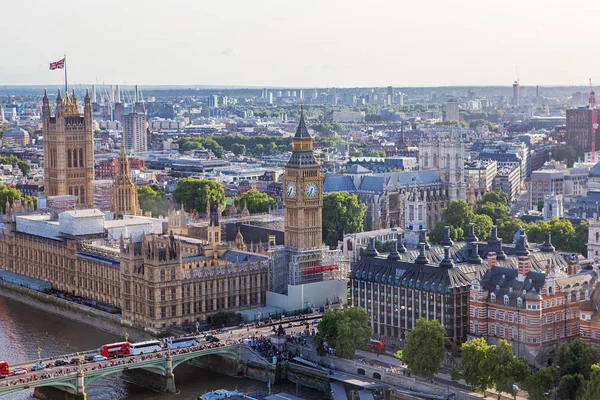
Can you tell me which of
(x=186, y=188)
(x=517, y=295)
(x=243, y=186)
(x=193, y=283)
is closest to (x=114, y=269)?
(x=193, y=283)

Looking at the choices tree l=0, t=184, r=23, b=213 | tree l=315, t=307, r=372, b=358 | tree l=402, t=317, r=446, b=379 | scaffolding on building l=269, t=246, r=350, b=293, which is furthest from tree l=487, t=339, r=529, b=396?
tree l=0, t=184, r=23, b=213

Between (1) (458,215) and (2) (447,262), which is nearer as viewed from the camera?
(2) (447,262)

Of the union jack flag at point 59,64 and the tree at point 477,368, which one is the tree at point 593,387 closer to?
the tree at point 477,368

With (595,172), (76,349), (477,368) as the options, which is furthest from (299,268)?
(595,172)

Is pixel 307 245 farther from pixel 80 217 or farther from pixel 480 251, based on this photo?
pixel 80 217

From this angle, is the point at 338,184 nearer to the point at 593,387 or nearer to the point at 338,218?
the point at 338,218

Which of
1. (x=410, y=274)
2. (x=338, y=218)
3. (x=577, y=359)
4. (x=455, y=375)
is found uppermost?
(x=410, y=274)

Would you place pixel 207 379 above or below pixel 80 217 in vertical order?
below

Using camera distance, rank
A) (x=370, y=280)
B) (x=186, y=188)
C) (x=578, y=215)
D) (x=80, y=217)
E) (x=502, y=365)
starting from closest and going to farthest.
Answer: (x=502, y=365) < (x=370, y=280) < (x=80, y=217) < (x=578, y=215) < (x=186, y=188)
